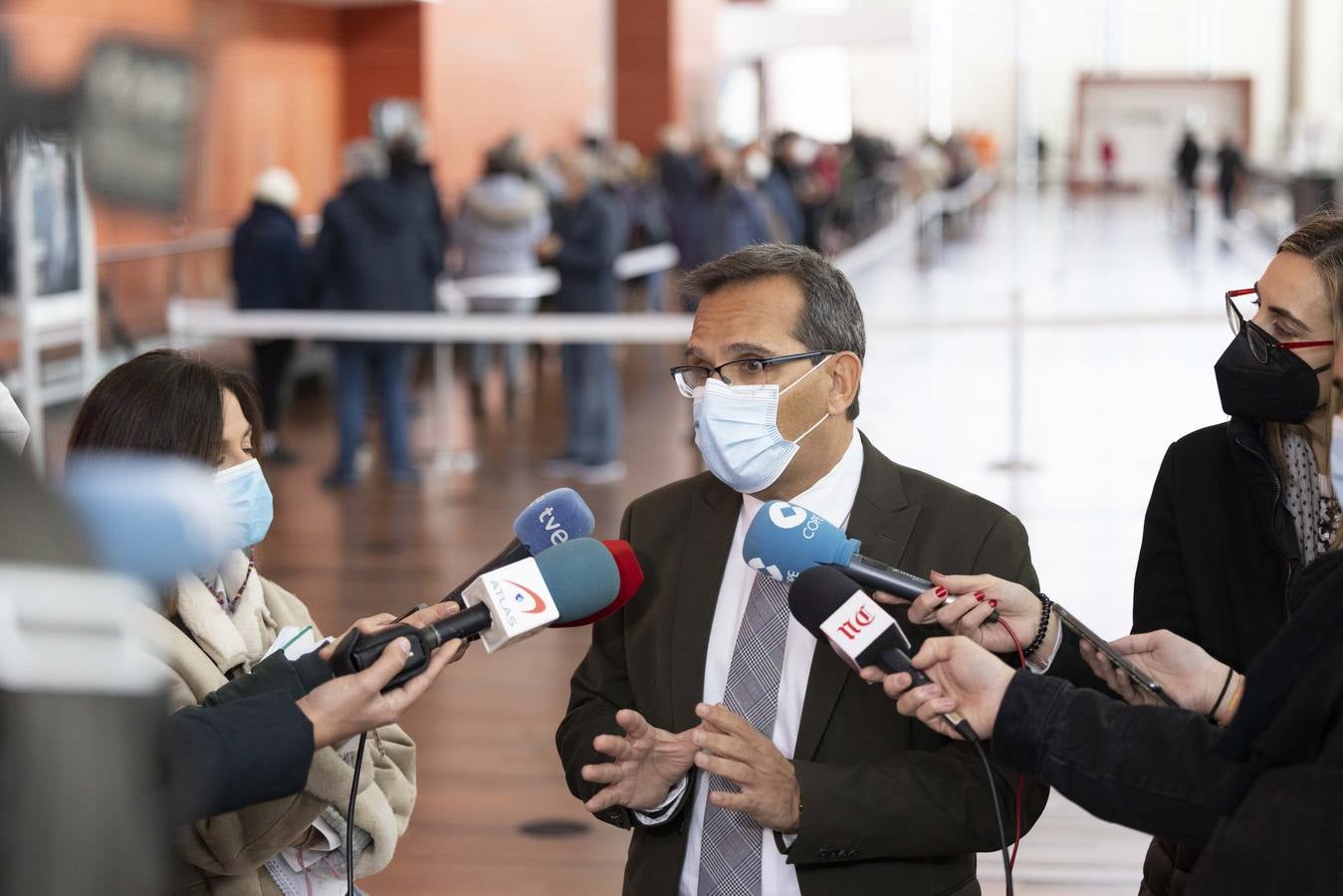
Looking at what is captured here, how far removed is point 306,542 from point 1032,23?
4240 cm

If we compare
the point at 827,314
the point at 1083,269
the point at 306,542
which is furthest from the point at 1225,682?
the point at 1083,269

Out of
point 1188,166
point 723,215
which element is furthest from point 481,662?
point 1188,166

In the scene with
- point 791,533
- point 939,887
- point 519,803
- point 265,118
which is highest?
point 265,118

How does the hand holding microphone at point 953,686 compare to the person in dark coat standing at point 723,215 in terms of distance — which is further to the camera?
the person in dark coat standing at point 723,215

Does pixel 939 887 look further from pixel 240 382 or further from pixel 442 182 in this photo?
pixel 442 182

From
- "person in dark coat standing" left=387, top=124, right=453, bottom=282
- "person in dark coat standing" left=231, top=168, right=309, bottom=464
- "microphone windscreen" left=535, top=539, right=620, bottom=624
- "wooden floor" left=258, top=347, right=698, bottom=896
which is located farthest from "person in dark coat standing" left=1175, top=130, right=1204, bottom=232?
"microphone windscreen" left=535, top=539, right=620, bottom=624

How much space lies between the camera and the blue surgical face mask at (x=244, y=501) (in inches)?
86.1

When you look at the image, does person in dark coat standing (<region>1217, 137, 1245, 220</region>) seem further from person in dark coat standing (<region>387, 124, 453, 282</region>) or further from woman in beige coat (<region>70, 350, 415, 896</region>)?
woman in beige coat (<region>70, 350, 415, 896</region>)

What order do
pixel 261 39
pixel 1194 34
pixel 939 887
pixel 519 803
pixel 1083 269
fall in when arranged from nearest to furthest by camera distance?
pixel 939 887 → pixel 519 803 → pixel 261 39 → pixel 1083 269 → pixel 1194 34

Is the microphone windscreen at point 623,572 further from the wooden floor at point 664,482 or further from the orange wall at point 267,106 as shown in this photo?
the orange wall at point 267,106

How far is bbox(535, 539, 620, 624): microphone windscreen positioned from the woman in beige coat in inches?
16.5

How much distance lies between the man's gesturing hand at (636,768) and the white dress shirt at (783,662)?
0.05 metres

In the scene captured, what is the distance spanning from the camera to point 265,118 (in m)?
14.0

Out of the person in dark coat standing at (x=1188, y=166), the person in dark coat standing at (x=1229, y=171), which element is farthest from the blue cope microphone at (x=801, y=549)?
the person in dark coat standing at (x=1229, y=171)
